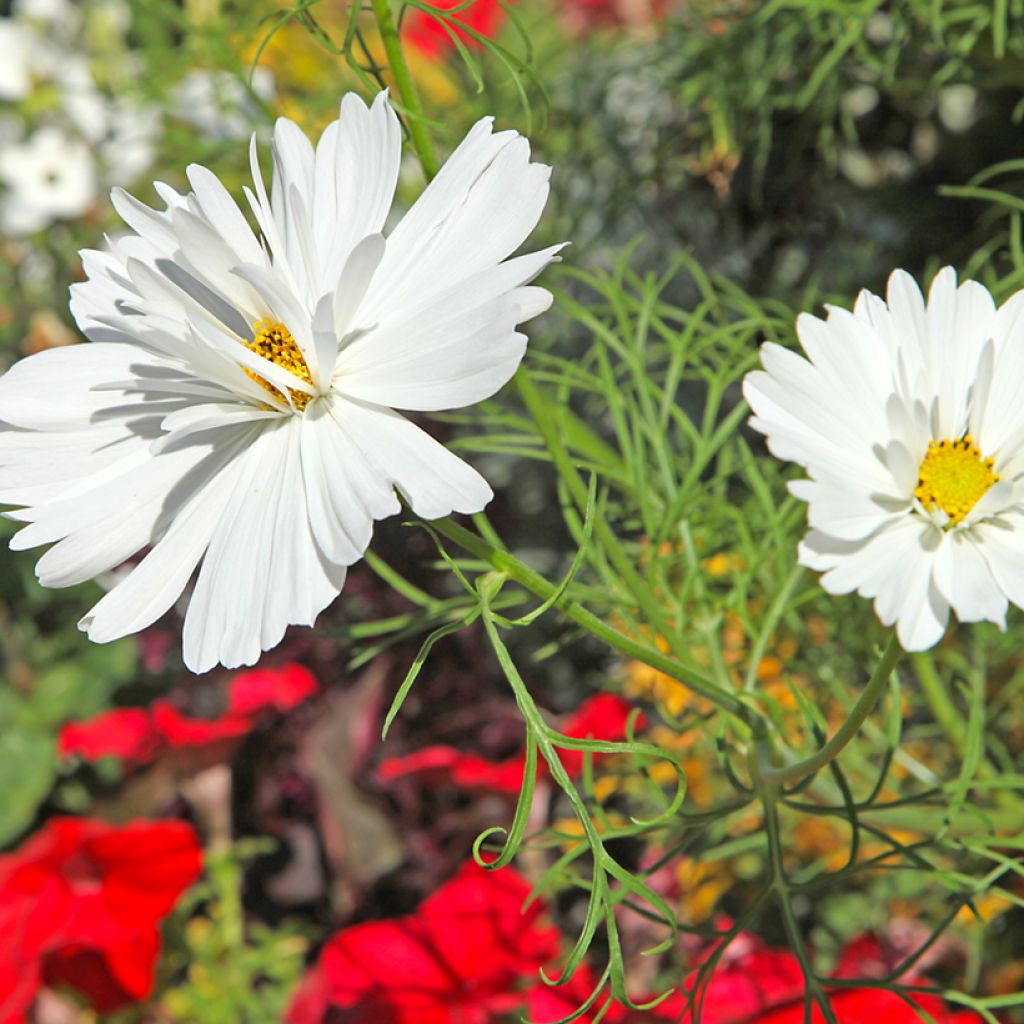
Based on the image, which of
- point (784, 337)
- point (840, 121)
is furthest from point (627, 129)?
point (784, 337)

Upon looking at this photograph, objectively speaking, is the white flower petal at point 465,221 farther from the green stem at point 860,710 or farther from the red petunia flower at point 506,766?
the red petunia flower at point 506,766

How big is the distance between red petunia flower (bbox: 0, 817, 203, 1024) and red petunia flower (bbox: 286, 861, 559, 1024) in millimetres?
135

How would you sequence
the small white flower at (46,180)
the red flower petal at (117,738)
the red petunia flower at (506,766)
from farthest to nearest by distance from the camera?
the small white flower at (46,180)
the red flower petal at (117,738)
the red petunia flower at (506,766)

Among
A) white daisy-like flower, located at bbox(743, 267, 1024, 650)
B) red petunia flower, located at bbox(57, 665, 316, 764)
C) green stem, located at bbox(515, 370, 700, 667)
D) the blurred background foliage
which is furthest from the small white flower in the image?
white daisy-like flower, located at bbox(743, 267, 1024, 650)

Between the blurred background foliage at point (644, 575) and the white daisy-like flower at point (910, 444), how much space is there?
0.33ft

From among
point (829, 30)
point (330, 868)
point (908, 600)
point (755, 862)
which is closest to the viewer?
point (908, 600)

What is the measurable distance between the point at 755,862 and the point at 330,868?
28cm

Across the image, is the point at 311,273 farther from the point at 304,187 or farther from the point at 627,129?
the point at 627,129

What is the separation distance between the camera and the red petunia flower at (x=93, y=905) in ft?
2.18

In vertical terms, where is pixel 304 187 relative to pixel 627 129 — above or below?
above

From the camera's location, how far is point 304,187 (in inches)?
11.6

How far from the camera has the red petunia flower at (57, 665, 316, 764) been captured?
74cm

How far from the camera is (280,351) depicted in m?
0.30

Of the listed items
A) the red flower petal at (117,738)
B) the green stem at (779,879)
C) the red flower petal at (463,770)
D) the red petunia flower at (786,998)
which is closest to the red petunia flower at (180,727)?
the red flower petal at (117,738)
